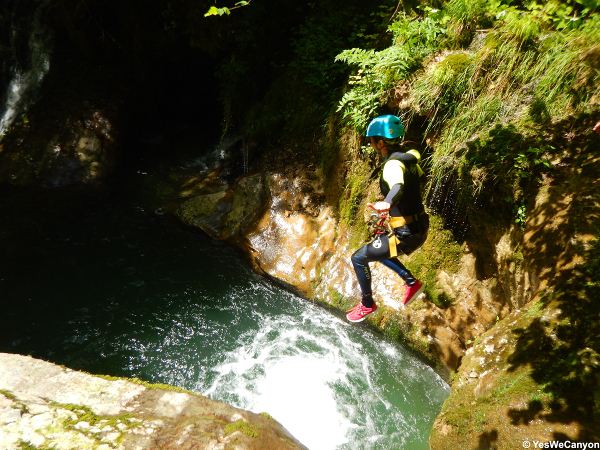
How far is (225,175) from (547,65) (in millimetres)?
7186

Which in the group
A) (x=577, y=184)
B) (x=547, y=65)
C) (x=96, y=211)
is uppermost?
(x=547, y=65)

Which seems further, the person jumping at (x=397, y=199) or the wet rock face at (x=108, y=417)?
the person jumping at (x=397, y=199)

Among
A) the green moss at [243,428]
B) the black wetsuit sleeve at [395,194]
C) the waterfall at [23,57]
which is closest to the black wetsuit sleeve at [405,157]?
the black wetsuit sleeve at [395,194]

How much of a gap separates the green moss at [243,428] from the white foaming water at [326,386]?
1506mm

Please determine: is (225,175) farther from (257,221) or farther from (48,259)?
(48,259)

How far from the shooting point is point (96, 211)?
7871 millimetres

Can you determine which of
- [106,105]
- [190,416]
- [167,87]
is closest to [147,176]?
[106,105]

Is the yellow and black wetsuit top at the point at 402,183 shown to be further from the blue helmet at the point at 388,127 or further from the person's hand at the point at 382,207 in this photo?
the blue helmet at the point at 388,127

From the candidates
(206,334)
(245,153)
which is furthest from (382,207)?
(245,153)

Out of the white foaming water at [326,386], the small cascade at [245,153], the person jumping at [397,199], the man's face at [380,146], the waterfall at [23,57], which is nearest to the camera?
the person jumping at [397,199]

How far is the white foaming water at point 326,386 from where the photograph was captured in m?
3.80

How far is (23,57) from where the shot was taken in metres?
9.67

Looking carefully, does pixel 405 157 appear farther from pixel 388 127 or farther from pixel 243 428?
pixel 243 428

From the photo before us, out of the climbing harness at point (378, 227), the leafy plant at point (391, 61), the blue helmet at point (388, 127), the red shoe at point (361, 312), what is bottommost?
the red shoe at point (361, 312)
